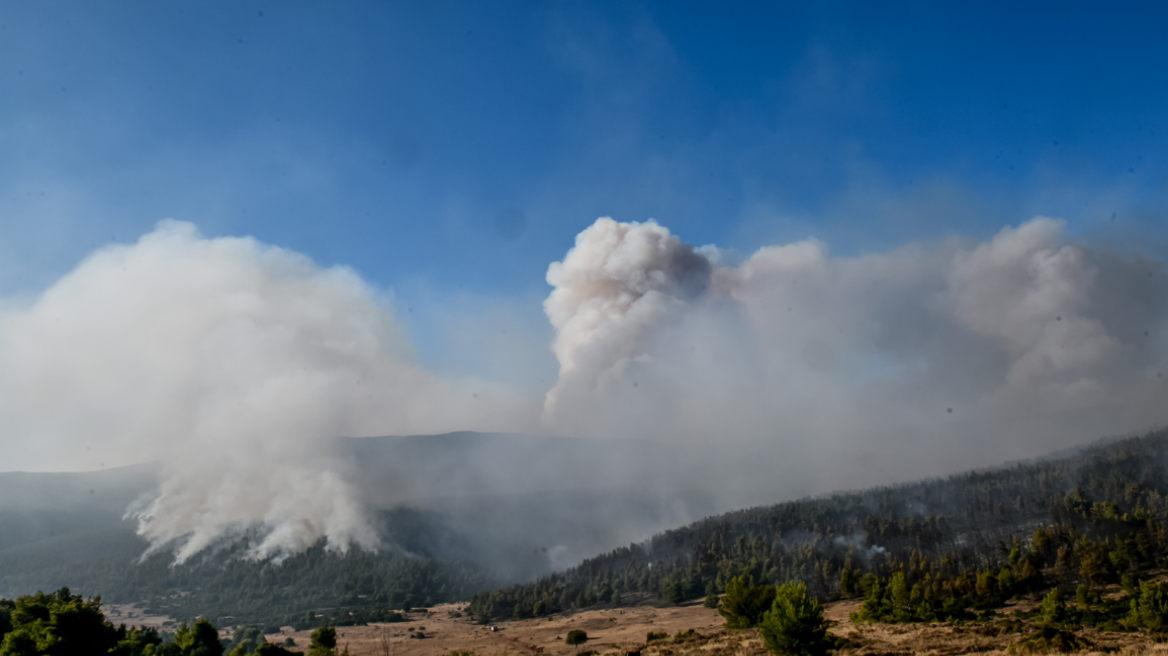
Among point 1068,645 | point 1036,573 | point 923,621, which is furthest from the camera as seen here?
point 1036,573

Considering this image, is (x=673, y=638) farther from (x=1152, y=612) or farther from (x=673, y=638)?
(x=1152, y=612)

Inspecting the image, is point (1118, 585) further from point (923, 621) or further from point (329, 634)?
point (329, 634)

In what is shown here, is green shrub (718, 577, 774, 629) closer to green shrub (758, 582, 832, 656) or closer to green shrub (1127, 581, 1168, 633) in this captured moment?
green shrub (758, 582, 832, 656)

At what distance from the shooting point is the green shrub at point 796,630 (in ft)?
194

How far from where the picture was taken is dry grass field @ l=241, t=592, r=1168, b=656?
65.2m

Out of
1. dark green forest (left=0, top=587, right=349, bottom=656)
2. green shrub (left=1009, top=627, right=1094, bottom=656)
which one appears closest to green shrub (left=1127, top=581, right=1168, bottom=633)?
green shrub (left=1009, top=627, right=1094, bottom=656)

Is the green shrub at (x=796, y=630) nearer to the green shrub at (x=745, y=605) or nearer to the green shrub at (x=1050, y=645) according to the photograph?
the green shrub at (x=1050, y=645)

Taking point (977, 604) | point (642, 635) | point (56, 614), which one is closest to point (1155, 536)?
point (977, 604)

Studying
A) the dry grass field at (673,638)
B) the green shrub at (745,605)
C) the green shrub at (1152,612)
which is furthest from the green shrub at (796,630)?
the green shrub at (1152,612)

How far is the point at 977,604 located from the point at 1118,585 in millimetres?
50966

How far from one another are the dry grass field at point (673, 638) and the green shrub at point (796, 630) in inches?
289

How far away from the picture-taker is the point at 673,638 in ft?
347

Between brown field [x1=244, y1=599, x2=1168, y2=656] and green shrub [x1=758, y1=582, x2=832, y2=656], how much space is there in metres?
7.44

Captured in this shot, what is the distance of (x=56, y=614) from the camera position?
195ft
